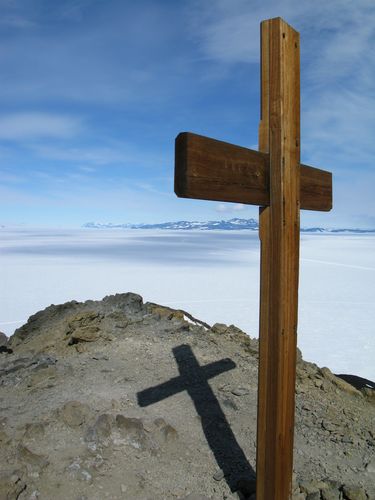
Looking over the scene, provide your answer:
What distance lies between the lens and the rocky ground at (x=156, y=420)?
9.64 feet

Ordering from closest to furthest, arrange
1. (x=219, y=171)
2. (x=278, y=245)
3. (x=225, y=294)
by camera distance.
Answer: (x=219, y=171) < (x=278, y=245) < (x=225, y=294)

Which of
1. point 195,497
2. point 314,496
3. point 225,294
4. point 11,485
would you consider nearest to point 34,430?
point 11,485

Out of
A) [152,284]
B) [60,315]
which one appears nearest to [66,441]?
[60,315]

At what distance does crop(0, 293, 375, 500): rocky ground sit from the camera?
2938 millimetres

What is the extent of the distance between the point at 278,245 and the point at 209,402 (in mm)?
2336

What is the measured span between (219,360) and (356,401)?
61.1 inches

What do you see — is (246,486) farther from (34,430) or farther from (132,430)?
(34,430)

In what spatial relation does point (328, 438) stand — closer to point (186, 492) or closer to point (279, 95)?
point (186, 492)

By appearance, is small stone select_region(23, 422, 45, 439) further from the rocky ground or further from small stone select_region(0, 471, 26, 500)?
small stone select_region(0, 471, 26, 500)

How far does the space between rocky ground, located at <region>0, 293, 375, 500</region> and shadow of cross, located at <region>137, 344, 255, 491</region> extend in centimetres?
1

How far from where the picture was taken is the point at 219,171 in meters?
2.14

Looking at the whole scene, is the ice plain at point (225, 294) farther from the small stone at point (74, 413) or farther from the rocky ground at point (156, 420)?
the small stone at point (74, 413)

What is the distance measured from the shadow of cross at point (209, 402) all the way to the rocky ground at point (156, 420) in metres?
0.01

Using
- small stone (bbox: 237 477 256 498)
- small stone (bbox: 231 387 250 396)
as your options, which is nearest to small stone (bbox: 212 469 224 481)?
small stone (bbox: 237 477 256 498)
